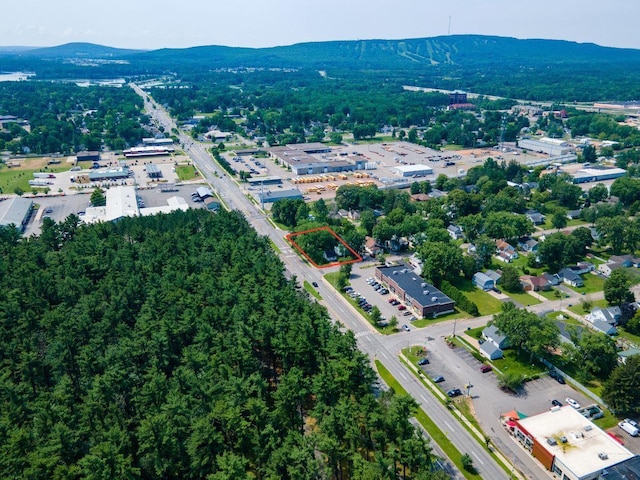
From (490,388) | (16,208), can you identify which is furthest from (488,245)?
(16,208)

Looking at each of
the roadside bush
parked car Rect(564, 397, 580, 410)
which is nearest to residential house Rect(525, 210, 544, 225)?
the roadside bush

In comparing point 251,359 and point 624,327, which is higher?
point 251,359

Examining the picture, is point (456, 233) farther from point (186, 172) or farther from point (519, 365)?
point (186, 172)

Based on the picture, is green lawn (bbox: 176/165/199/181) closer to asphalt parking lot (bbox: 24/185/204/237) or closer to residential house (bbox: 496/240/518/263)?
asphalt parking lot (bbox: 24/185/204/237)

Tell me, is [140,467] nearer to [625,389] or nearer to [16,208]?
[625,389]

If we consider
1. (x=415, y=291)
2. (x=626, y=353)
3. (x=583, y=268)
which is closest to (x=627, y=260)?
(x=583, y=268)

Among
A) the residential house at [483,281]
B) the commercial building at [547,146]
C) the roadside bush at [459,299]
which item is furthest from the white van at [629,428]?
the commercial building at [547,146]
